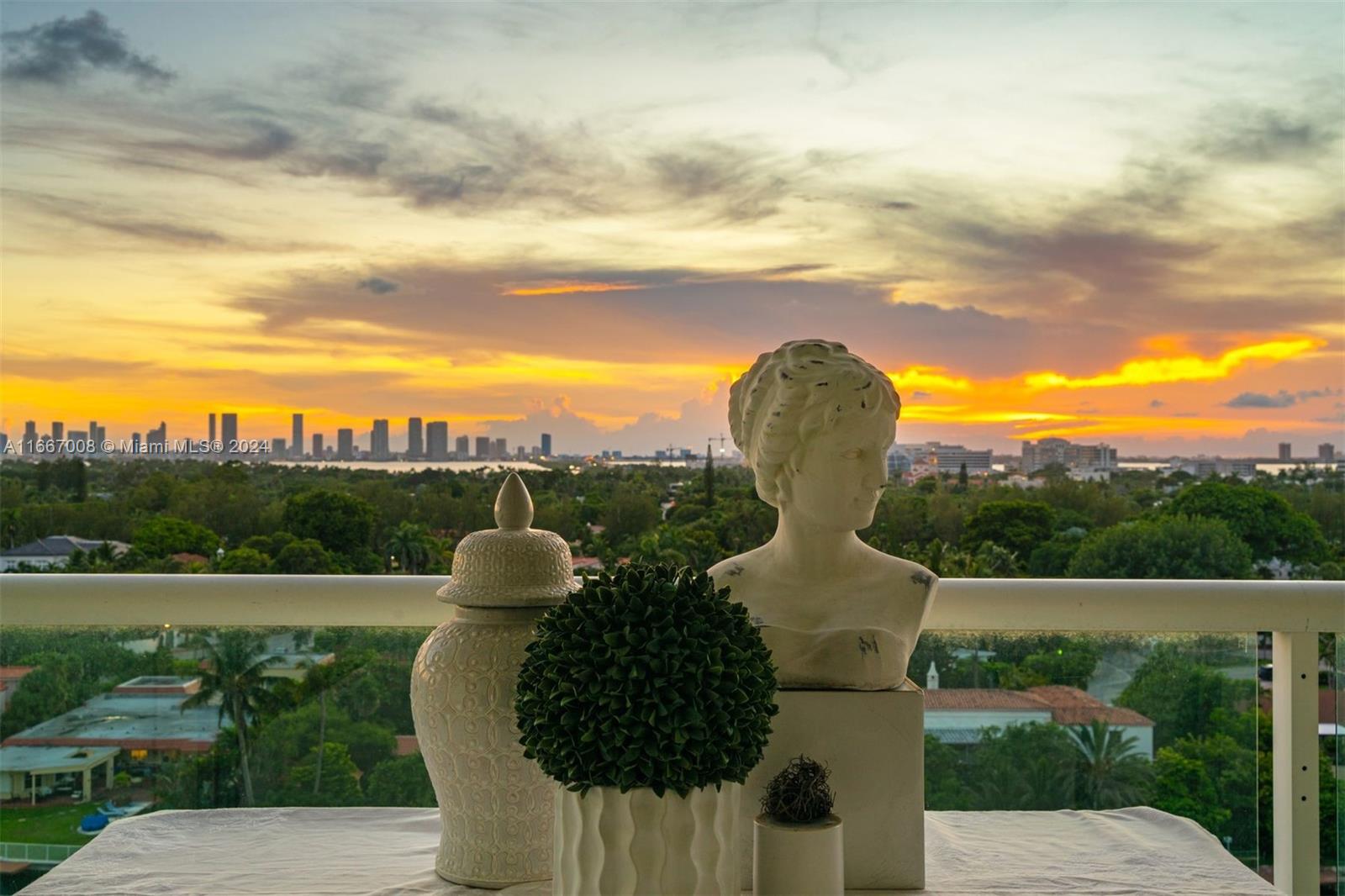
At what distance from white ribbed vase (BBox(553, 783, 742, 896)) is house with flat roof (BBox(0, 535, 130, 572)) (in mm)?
2395

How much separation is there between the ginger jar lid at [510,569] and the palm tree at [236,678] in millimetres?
683

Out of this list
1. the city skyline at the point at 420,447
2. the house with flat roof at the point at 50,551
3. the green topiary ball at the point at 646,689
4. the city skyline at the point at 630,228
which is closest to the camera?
the green topiary ball at the point at 646,689

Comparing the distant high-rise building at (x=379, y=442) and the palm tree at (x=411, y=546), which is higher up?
the distant high-rise building at (x=379, y=442)

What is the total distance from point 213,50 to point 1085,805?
338 centimetres

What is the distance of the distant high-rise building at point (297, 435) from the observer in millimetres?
3531

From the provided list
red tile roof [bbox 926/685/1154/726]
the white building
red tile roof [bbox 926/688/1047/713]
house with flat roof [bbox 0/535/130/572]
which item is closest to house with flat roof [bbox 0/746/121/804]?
house with flat roof [bbox 0/535/130/572]

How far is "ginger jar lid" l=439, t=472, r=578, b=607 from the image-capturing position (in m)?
1.24

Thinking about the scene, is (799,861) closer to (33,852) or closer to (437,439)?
(33,852)

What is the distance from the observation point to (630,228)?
342 centimetres

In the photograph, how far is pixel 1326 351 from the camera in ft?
A: 11.3

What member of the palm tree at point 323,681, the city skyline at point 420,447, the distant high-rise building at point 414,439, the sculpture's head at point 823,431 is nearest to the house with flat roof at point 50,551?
the city skyline at point 420,447

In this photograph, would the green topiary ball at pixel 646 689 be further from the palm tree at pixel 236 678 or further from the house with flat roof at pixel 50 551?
the house with flat roof at pixel 50 551

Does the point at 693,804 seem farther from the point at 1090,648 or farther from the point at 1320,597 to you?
the point at 1320,597

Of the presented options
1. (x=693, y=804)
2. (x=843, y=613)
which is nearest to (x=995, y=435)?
(x=843, y=613)
